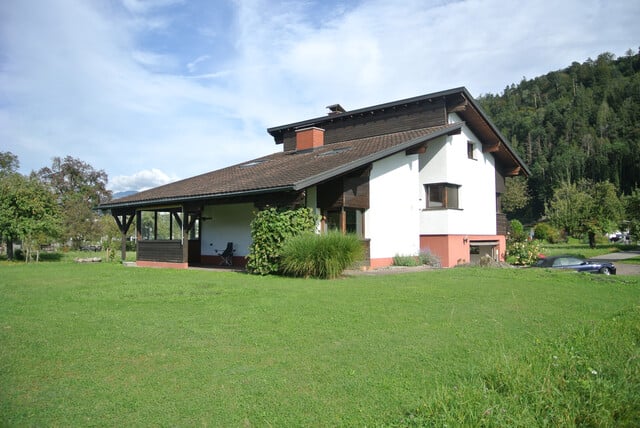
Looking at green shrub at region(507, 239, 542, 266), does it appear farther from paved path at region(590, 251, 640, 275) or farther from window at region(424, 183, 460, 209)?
window at region(424, 183, 460, 209)

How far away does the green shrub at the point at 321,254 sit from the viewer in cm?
1223

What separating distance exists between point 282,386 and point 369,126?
18641mm

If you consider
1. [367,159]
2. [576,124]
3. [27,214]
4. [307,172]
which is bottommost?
[27,214]

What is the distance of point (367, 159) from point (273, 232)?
3856mm

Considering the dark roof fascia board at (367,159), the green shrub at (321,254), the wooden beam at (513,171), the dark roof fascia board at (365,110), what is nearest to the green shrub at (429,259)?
the dark roof fascia board at (367,159)

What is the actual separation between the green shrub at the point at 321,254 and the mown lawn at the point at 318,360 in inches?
121

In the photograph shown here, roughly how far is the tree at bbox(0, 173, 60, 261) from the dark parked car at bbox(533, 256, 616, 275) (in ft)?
76.4

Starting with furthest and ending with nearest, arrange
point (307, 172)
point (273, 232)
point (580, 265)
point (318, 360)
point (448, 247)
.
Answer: point (448, 247) → point (580, 265) → point (307, 172) → point (273, 232) → point (318, 360)

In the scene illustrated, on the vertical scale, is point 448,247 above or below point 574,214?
below

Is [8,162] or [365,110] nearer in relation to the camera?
[365,110]

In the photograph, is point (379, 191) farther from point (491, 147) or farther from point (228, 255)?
point (491, 147)

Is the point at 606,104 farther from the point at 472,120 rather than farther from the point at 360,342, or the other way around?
the point at 360,342

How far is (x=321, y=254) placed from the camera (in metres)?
12.2

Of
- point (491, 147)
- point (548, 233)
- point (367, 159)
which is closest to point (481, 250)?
point (491, 147)
